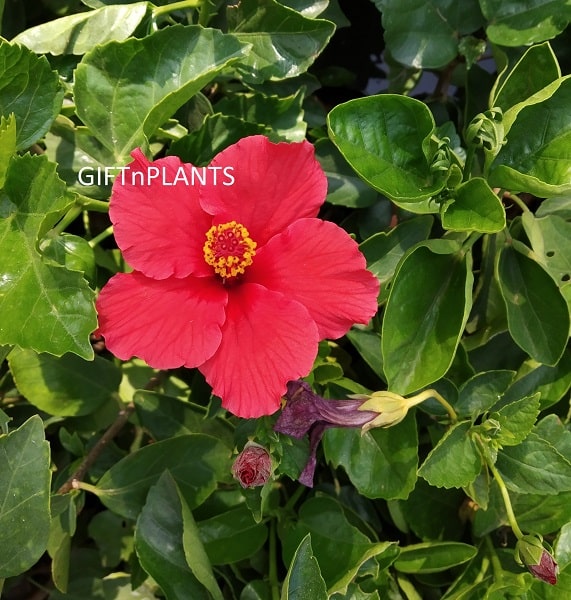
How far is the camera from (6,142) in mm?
658

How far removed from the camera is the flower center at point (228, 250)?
692mm

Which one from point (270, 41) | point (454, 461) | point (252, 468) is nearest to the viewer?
point (252, 468)

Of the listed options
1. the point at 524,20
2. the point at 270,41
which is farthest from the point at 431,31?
the point at 270,41

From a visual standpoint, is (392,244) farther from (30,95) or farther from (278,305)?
(30,95)

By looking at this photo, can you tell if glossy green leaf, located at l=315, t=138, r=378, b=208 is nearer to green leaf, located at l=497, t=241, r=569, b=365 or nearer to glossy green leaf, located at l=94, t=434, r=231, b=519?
green leaf, located at l=497, t=241, r=569, b=365

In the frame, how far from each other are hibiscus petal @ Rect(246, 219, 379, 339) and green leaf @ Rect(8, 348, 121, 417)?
1.22 feet

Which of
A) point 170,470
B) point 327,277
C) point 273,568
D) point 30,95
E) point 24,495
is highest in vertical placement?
point 30,95

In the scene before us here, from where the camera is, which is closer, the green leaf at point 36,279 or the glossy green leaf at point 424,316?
the green leaf at point 36,279

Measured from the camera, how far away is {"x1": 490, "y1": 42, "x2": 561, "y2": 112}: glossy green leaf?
74cm

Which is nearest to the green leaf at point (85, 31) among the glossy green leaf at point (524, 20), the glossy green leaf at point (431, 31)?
the glossy green leaf at point (431, 31)

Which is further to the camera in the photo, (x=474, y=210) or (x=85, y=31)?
(x=85, y=31)

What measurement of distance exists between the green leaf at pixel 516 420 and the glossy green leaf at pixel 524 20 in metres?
0.46

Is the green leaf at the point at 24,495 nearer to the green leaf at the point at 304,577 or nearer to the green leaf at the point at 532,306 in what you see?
the green leaf at the point at 304,577

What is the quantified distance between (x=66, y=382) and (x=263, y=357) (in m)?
0.40
